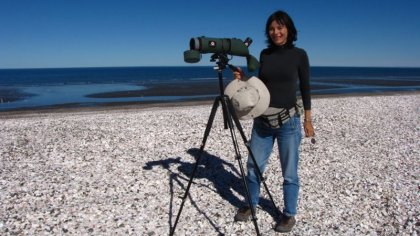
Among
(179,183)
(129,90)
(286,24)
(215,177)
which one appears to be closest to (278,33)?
(286,24)

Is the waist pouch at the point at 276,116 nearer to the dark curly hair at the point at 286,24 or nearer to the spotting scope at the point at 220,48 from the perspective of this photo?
the spotting scope at the point at 220,48

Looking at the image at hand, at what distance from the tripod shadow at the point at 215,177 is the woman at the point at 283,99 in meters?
1.39

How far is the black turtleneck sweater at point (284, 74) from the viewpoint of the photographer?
453 centimetres

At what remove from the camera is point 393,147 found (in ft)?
34.7

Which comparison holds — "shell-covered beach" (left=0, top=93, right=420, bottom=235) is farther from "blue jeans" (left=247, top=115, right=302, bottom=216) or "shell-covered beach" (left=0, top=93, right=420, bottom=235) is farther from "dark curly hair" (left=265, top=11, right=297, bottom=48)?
"dark curly hair" (left=265, top=11, right=297, bottom=48)

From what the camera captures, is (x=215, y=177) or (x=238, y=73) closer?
(x=238, y=73)

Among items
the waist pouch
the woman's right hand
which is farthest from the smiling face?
the waist pouch

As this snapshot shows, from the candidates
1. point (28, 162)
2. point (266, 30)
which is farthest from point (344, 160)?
point (28, 162)

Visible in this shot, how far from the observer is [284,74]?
4.55 m

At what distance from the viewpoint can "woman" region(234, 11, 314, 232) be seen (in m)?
4.52

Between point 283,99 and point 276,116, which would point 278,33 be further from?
point 276,116

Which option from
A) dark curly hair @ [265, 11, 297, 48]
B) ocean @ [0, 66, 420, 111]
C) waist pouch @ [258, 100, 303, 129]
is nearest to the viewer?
dark curly hair @ [265, 11, 297, 48]

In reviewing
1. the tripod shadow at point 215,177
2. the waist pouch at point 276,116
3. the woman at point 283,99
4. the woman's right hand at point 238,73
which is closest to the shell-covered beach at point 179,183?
the tripod shadow at point 215,177

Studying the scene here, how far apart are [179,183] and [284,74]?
381cm
